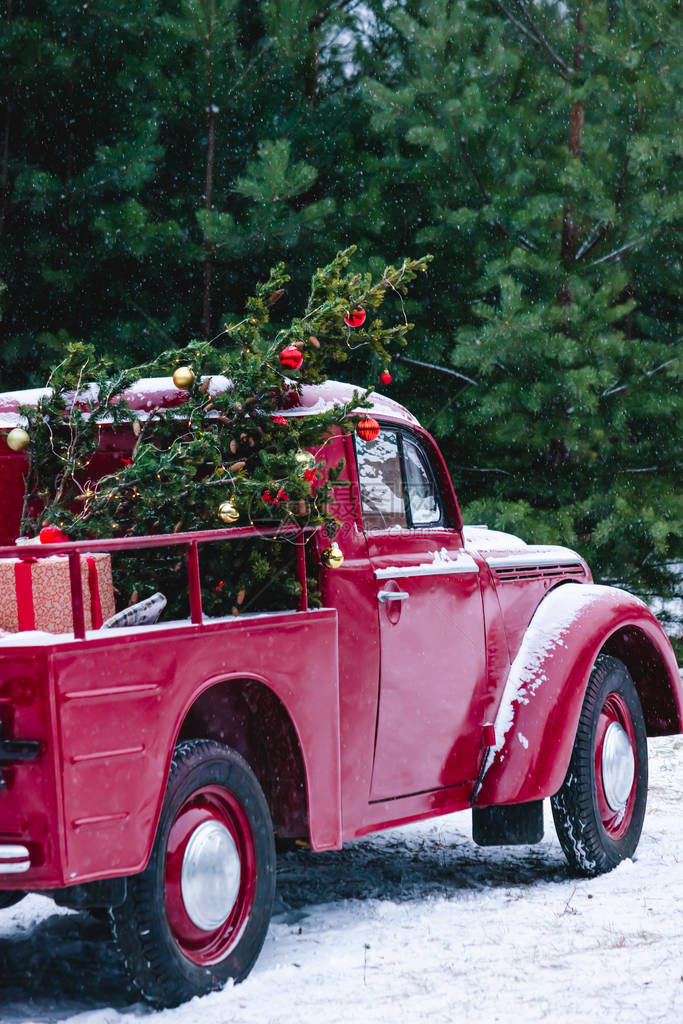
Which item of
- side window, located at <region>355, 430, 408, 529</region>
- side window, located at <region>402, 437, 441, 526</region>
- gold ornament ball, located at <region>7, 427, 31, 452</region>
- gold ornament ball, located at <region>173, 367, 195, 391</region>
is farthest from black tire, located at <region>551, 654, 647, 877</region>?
gold ornament ball, located at <region>7, 427, 31, 452</region>

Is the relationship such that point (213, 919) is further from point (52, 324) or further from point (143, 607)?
point (52, 324)

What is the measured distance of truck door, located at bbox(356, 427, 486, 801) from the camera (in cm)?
501

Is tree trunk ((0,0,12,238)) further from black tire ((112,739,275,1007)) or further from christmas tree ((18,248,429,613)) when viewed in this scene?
black tire ((112,739,275,1007))

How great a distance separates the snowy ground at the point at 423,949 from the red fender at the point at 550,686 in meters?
0.49

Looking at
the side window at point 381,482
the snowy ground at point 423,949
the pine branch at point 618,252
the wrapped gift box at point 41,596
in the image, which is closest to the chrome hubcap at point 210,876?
the snowy ground at point 423,949

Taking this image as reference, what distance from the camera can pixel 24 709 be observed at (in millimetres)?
3582

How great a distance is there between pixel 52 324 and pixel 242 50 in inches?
108

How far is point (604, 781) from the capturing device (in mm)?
5953

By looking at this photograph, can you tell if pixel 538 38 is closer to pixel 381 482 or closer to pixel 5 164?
pixel 5 164

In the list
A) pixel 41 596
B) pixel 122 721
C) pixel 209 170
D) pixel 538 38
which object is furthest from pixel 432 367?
pixel 122 721

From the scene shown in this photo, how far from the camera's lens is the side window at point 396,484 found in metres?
5.12

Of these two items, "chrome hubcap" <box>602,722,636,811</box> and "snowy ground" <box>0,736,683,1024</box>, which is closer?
"snowy ground" <box>0,736,683,1024</box>

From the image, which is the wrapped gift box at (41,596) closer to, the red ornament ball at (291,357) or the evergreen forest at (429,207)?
the red ornament ball at (291,357)

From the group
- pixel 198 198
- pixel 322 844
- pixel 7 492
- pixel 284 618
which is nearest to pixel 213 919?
pixel 322 844
